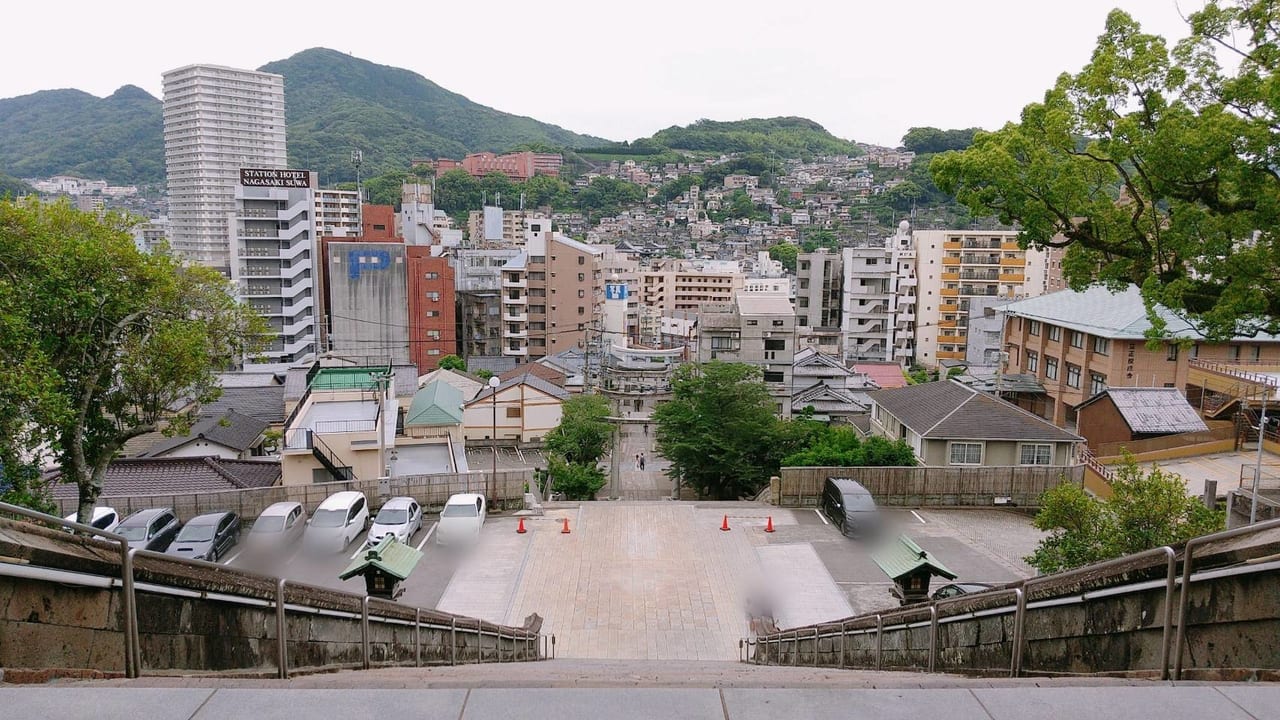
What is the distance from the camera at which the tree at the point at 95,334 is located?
368 inches

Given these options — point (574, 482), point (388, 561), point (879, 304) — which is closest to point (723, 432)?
point (574, 482)

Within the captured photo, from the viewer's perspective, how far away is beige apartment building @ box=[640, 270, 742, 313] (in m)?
77.2

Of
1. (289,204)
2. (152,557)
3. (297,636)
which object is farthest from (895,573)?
(289,204)

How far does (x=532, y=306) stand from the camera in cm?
5419

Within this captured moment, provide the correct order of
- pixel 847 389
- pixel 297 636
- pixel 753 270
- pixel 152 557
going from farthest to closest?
pixel 753 270 < pixel 847 389 < pixel 297 636 < pixel 152 557

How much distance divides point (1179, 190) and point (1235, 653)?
5638mm

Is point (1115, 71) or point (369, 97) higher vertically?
point (369, 97)

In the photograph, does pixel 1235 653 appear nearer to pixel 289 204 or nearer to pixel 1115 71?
pixel 1115 71

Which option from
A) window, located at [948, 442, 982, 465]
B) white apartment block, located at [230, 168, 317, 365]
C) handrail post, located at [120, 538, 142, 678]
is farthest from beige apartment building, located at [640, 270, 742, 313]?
handrail post, located at [120, 538, 142, 678]

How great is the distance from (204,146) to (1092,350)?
107046 millimetres

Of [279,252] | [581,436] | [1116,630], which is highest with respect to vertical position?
[279,252]

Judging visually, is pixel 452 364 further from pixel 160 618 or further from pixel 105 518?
pixel 160 618

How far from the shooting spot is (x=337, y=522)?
16078 millimetres

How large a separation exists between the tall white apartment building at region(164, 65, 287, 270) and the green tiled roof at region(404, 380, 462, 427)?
267 ft
